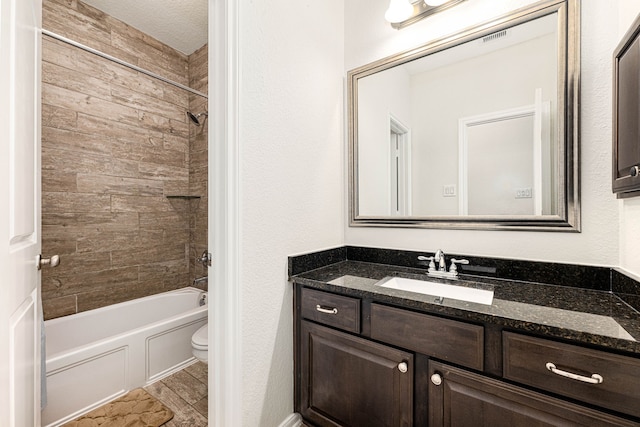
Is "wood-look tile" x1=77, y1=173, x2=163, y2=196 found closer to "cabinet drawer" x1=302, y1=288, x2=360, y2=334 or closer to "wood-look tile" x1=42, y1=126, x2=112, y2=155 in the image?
"wood-look tile" x1=42, y1=126, x2=112, y2=155

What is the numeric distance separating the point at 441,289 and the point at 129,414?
1.89 meters

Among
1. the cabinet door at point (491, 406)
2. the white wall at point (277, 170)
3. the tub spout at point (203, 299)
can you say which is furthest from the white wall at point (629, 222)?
the tub spout at point (203, 299)

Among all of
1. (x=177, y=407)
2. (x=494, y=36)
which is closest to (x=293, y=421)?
(x=177, y=407)

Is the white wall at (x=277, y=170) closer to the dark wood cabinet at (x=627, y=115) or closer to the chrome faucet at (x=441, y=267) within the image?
the chrome faucet at (x=441, y=267)

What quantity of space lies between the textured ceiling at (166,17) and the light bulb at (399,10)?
1.47m

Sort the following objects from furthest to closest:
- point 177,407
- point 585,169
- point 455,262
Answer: point 177,407 < point 455,262 < point 585,169

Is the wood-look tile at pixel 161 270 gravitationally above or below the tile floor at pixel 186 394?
above

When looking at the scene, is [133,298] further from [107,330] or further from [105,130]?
[105,130]

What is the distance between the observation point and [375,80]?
170cm

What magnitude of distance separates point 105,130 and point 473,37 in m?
2.67

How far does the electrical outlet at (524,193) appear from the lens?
4.08 ft

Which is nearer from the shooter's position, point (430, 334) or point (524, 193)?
point (430, 334)

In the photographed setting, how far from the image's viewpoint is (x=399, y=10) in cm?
151

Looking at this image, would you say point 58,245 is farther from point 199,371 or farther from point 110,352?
point 199,371
